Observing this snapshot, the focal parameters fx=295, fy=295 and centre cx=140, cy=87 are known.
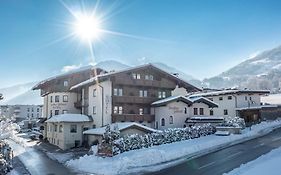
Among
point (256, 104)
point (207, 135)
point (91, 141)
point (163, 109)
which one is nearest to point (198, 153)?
point (207, 135)

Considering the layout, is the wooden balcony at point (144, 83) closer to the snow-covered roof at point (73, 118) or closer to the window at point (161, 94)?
the window at point (161, 94)

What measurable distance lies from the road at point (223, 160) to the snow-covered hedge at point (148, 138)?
24.7 feet

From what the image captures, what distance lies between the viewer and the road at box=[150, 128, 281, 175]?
2462 cm

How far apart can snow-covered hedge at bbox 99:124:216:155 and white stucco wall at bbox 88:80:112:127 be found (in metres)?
10.2

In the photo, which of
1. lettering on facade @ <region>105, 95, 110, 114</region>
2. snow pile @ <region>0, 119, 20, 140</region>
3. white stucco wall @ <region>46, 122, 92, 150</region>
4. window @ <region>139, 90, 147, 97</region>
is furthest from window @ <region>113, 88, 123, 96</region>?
snow pile @ <region>0, 119, 20, 140</region>

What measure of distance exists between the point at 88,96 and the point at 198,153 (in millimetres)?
24509

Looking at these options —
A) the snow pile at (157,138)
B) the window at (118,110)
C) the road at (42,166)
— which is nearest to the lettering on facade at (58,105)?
the window at (118,110)

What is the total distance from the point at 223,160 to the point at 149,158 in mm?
7222

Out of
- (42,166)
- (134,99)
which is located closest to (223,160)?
(42,166)

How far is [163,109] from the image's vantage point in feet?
157

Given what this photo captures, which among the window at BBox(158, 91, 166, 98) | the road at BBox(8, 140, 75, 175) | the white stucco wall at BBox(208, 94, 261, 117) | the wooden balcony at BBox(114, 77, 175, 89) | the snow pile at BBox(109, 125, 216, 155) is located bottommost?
the road at BBox(8, 140, 75, 175)

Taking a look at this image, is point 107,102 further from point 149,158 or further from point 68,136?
point 149,158

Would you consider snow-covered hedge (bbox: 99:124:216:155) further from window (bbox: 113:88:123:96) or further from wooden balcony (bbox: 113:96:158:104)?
window (bbox: 113:88:123:96)

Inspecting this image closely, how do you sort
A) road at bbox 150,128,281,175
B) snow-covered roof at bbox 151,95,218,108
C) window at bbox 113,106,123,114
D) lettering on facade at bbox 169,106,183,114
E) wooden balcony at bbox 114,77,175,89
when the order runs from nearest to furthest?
road at bbox 150,128,281,175, window at bbox 113,106,123,114, wooden balcony at bbox 114,77,175,89, snow-covered roof at bbox 151,95,218,108, lettering on facade at bbox 169,106,183,114
